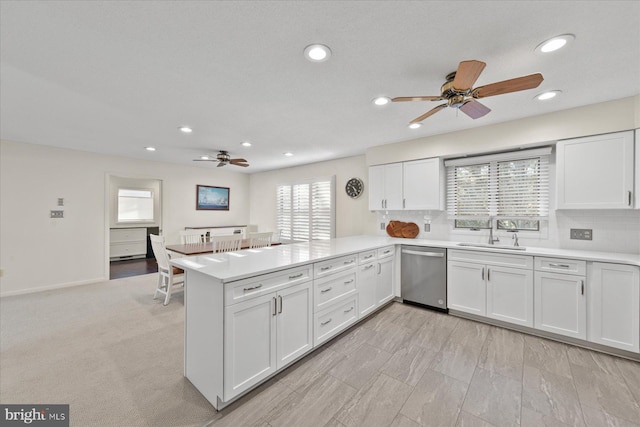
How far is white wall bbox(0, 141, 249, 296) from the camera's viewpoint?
3939 millimetres

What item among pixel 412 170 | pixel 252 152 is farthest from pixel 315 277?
pixel 252 152

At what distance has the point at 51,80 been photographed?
2.08 meters

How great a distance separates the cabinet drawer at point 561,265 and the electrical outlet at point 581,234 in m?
0.60

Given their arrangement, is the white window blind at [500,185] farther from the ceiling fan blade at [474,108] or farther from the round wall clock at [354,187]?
the round wall clock at [354,187]

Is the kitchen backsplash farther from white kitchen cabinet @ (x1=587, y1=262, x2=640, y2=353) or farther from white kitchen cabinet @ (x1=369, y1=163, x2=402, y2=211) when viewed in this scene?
white kitchen cabinet @ (x1=369, y1=163, x2=402, y2=211)

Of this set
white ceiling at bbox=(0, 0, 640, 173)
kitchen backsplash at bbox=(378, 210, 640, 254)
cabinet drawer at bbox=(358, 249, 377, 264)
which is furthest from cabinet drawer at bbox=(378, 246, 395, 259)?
white ceiling at bbox=(0, 0, 640, 173)

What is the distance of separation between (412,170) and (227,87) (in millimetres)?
2766

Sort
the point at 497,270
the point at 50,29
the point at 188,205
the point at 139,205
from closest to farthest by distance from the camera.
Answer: the point at 50,29 < the point at 497,270 < the point at 188,205 < the point at 139,205

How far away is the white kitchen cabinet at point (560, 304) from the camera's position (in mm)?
2461

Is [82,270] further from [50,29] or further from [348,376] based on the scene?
[348,376]

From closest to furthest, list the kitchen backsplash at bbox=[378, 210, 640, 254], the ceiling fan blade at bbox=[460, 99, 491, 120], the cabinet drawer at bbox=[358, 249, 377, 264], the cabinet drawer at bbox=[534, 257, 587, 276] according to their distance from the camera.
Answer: the ceiling fan blade at bbox=[460, 99, 491, 120]
the cabinet drawer at bbox=[534, 257, 587, 276]
the kitchen backsplash at bbox=[378, 210, 640, 254]
the cabinet drawer at bbox=[358, 249, 377, 264]

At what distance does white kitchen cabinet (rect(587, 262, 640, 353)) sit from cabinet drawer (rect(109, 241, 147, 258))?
29.7 ft

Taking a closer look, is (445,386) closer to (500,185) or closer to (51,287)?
(500,185)

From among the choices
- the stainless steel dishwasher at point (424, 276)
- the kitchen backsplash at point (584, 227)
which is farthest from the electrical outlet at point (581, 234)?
the stainless steel dishwasher at point (424, 276)
